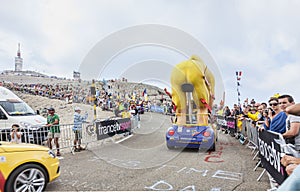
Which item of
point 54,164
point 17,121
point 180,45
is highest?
point 180,45

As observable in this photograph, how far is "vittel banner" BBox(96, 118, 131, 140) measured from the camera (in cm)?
928

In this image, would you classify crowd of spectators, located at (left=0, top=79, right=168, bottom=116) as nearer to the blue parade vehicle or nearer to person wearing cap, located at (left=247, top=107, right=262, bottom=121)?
person wearing cap, located at (left=247, top=107, right=262, bottom=121)

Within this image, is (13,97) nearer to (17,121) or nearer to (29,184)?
(17,121)

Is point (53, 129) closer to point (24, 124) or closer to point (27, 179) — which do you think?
point (24, 124)

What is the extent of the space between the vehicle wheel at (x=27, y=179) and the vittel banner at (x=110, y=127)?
499 cm

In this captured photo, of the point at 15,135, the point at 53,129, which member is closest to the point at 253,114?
the point at 53,129

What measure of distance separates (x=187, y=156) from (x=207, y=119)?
5.07 ft

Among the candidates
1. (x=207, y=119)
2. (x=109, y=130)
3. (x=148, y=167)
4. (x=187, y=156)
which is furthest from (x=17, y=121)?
(x=207, y=119)

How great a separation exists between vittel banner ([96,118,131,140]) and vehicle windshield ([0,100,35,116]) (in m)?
3.58

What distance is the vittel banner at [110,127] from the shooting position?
928 centimetres

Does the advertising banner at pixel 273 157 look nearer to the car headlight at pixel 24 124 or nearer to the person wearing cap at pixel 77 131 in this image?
the person wearing cap at pixel 77 131

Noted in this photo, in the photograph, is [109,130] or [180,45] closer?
[180,45]

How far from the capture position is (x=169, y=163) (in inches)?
244

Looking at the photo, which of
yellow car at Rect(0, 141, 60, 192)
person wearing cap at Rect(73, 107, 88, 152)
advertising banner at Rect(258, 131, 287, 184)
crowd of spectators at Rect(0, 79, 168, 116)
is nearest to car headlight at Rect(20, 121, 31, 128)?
person wearing cap at Rect(73, 107, 88, 152)
